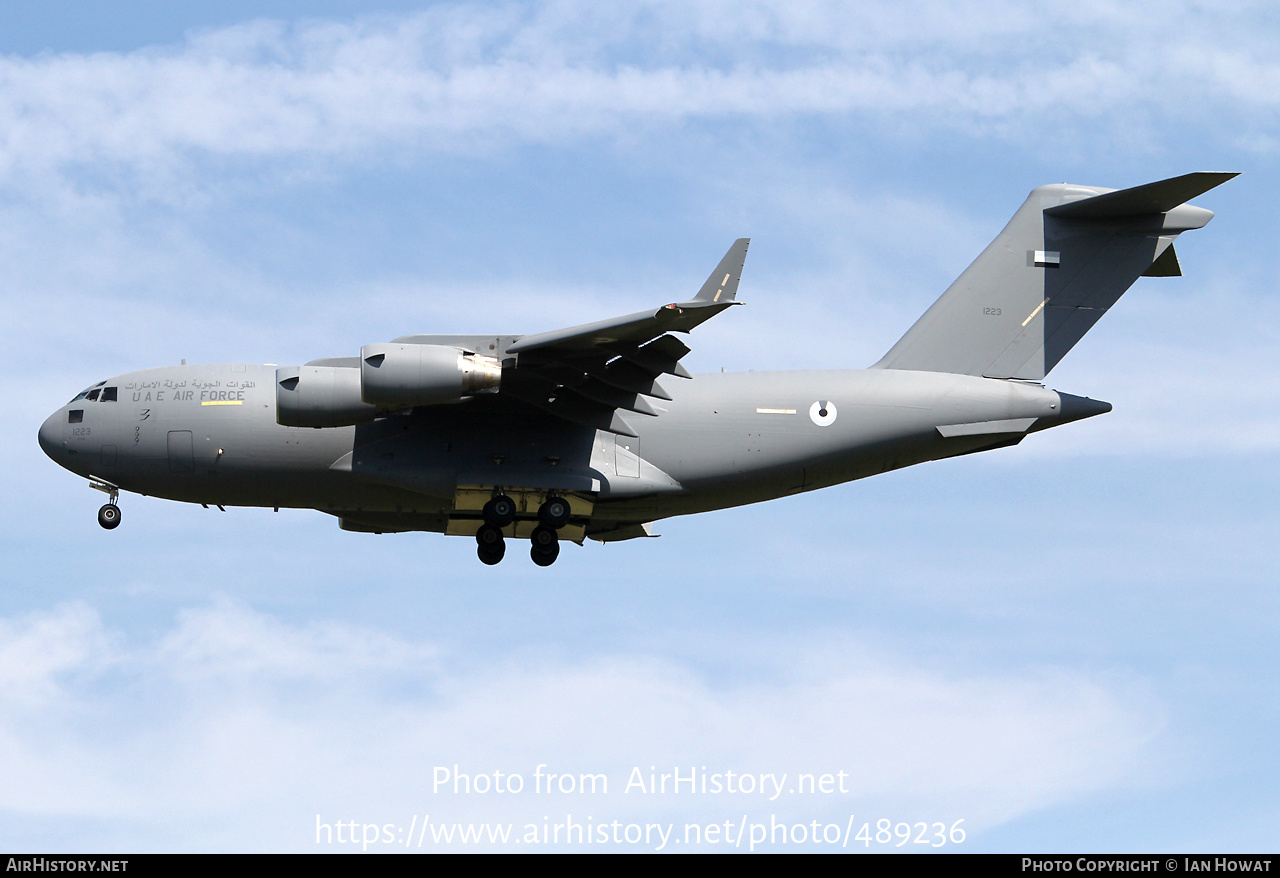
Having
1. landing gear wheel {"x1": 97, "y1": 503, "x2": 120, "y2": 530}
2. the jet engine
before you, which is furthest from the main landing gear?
landing gear wheel {"x1": 97, "y1": 503, "x2": 120, "y2": 530}

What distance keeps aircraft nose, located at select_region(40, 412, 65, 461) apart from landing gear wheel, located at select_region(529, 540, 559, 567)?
524 cm

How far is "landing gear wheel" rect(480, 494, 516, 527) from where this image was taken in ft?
56.8

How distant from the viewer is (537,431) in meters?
17.4

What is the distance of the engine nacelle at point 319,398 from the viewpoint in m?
16.0

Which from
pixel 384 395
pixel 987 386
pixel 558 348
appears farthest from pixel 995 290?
pixel 384 395

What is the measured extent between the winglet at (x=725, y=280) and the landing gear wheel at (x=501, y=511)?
333cm

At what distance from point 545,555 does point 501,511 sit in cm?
82

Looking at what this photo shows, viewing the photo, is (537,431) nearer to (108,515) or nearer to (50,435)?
(108,515)

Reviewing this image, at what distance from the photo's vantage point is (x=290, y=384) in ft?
52.5

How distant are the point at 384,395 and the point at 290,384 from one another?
0.98 metres

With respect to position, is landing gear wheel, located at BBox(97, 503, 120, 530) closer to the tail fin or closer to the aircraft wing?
the aircraft wing
